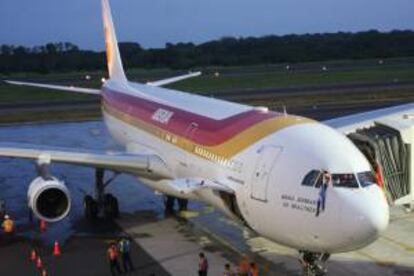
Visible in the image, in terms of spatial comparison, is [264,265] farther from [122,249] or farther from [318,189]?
[318,189]

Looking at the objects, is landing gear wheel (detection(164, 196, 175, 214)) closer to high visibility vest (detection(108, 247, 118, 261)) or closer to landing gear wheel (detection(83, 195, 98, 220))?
landing gear wheel (detection(83, 195, 98, 220))

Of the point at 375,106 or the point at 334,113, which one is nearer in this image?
the point at 334,113

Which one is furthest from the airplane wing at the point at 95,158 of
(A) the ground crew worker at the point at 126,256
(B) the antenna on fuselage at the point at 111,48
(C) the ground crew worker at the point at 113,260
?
(B) the antenna on fuselage at the point at 111,48

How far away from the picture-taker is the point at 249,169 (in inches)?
598

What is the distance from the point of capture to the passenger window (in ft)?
43.8

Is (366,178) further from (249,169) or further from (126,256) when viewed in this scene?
(126,256)

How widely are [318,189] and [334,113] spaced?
38689mm

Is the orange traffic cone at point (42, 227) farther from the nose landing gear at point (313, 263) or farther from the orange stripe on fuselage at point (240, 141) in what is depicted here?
the nose landing gear at point (313, 263)

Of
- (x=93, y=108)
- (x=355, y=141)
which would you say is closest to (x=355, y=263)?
(x=355, y=141)

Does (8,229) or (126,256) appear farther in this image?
(8,229)

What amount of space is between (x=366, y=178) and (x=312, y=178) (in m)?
1.07

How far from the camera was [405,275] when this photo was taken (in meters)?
17.1

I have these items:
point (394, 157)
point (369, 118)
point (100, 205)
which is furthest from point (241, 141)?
point (100, 205)

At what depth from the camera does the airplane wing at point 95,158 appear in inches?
841
